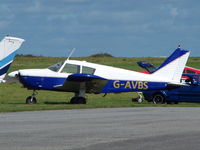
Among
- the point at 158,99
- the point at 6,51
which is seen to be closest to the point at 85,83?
the point at 6,51

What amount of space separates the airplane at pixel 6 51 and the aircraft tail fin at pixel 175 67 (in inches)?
Result: 263

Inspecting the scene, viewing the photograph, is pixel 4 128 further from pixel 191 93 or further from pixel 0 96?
pixel 0 96

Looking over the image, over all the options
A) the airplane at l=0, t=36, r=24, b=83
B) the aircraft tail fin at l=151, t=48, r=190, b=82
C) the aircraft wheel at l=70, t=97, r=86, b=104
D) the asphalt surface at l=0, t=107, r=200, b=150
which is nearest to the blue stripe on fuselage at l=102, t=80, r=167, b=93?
the aircraft tail fin at l=151, t=48, r=190, b=82

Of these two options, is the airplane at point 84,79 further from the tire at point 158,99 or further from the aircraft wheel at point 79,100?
the tire at point 158,99

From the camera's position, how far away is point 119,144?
39.6 feet

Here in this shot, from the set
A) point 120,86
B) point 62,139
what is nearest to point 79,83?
point 120,86

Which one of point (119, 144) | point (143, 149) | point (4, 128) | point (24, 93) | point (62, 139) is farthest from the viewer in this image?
point (24, 93)

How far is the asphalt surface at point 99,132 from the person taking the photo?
11.9 m

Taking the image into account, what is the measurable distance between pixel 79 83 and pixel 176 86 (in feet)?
15.1

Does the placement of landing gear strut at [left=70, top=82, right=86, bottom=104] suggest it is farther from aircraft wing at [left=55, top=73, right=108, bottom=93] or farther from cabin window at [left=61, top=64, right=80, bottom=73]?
cabin window at [left=61, top=64, right=80, bottom=73]

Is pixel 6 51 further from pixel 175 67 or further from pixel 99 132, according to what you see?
pixel 99 132

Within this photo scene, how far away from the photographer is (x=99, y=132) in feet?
47.8

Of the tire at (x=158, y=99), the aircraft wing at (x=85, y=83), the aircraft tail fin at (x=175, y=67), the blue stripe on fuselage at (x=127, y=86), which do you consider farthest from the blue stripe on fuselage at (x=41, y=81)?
the tire at (x=158, y=99)

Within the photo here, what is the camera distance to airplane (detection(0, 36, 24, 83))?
2880 cm
